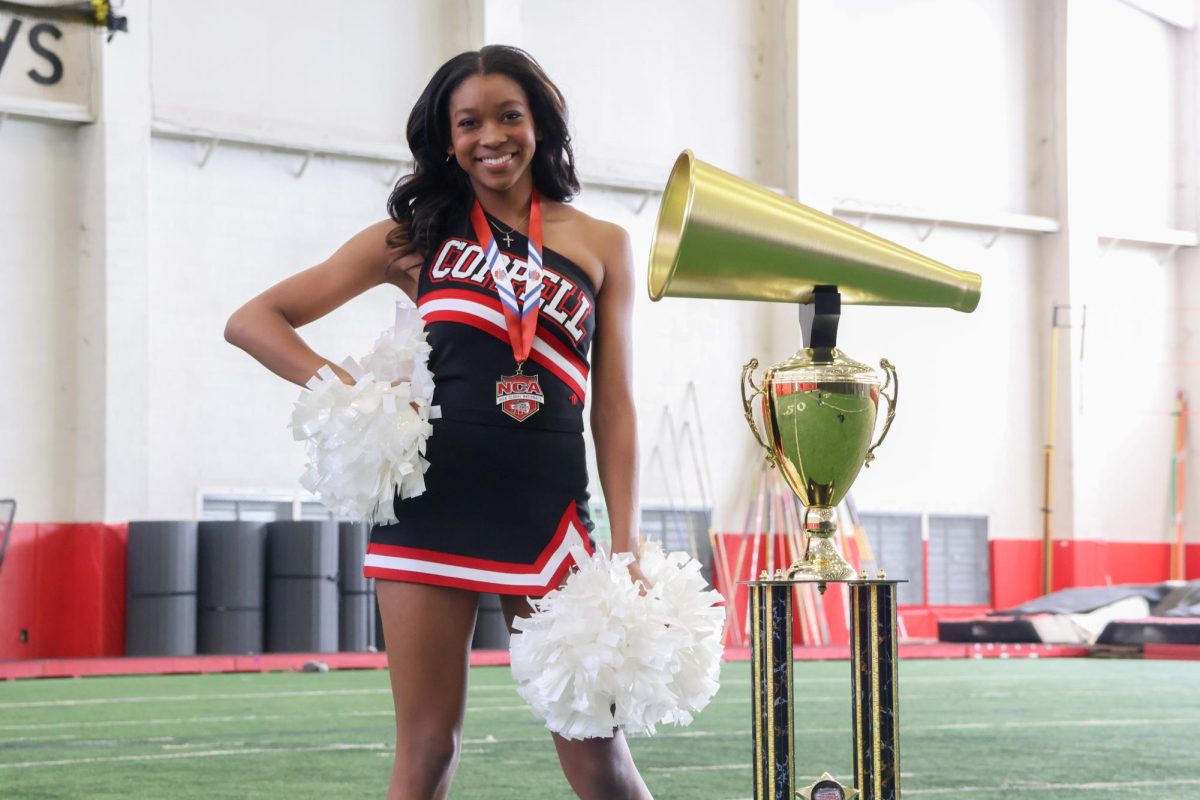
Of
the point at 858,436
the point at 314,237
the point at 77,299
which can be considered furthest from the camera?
the point at 314,237

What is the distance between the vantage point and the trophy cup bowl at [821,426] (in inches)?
80.0

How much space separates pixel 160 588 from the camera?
10.6 meters

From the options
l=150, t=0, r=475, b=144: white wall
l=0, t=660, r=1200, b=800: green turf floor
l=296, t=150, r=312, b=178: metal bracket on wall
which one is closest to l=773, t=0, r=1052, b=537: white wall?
l=150, t=0, r=475, b=144: white wall

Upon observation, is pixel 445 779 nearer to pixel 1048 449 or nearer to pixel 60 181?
pixel 60 181

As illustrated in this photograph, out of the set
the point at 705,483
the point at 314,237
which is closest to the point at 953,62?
the point at 705,483

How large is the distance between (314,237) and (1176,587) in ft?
25.1

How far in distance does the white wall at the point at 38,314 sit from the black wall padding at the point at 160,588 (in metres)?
0.66

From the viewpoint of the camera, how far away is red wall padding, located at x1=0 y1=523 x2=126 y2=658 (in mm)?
10594

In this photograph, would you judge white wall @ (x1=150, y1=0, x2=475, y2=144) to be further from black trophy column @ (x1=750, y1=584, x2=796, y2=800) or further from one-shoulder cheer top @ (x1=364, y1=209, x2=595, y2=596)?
black trophy column @ (x1=750, y1=584, x2=796, y2=800)

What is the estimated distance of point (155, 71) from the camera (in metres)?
11.1

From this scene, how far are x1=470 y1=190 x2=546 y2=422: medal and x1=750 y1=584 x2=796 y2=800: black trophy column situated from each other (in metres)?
0.44

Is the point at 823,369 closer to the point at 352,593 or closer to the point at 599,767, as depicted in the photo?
the point at 599,767

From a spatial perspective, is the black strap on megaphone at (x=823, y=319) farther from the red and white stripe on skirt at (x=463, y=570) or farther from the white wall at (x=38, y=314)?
the white wall at (x=38, y=314)

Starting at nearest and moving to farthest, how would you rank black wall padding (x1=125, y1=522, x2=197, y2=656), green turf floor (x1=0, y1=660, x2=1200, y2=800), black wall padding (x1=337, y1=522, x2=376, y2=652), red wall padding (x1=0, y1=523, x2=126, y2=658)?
green turf floor (x1=0, y1=660, x2=1200, y2=800)
black wall padding (x1=125, y1=522, x2=197, y2=656)
red wall padding (x1=0, y1=523, x2=126, y2=658)
black wall padding (x1=337, y1=522, x2=376, y2=652)
